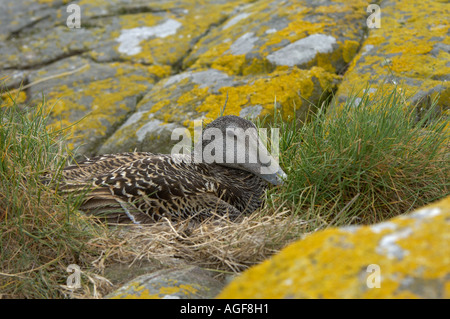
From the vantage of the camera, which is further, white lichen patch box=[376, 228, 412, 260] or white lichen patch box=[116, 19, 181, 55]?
white lichen patch box=[116, 19, 181, 55]

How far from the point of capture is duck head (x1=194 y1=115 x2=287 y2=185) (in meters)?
3.53

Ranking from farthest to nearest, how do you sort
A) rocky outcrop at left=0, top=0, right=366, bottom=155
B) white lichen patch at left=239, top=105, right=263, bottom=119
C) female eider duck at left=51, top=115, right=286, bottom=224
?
rocky outcrop at left=0, top=0, right=366, bottom=155 → white lichen patch at left=239, top=105, right=263, bottom=119 → female eider duck at left=51, top=115, right=286, bottom=224

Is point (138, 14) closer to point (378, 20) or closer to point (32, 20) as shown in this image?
point (32, 20)

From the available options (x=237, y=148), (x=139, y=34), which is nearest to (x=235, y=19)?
(x=139, y=34)

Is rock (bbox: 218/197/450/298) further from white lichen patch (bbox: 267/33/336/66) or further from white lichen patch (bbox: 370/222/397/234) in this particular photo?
white lichen patch (bbox: 267/33/336/66)

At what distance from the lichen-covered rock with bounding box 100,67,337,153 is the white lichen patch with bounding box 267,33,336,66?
0.13 metres

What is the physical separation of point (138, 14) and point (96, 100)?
1.73 metres

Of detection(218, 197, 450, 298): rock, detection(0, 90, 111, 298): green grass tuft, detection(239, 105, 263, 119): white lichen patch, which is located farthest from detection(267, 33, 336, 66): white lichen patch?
detection(218, 197, 450, 298): rock

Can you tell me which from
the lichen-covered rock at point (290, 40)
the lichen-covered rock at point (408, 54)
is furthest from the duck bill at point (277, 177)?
the lichen-covered rock at point (290, 40)

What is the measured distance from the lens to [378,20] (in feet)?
17.4

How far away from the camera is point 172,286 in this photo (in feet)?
6.72

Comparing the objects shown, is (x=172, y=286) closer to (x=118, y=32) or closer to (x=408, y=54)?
(x=408, y=54)

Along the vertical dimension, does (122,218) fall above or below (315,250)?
below
